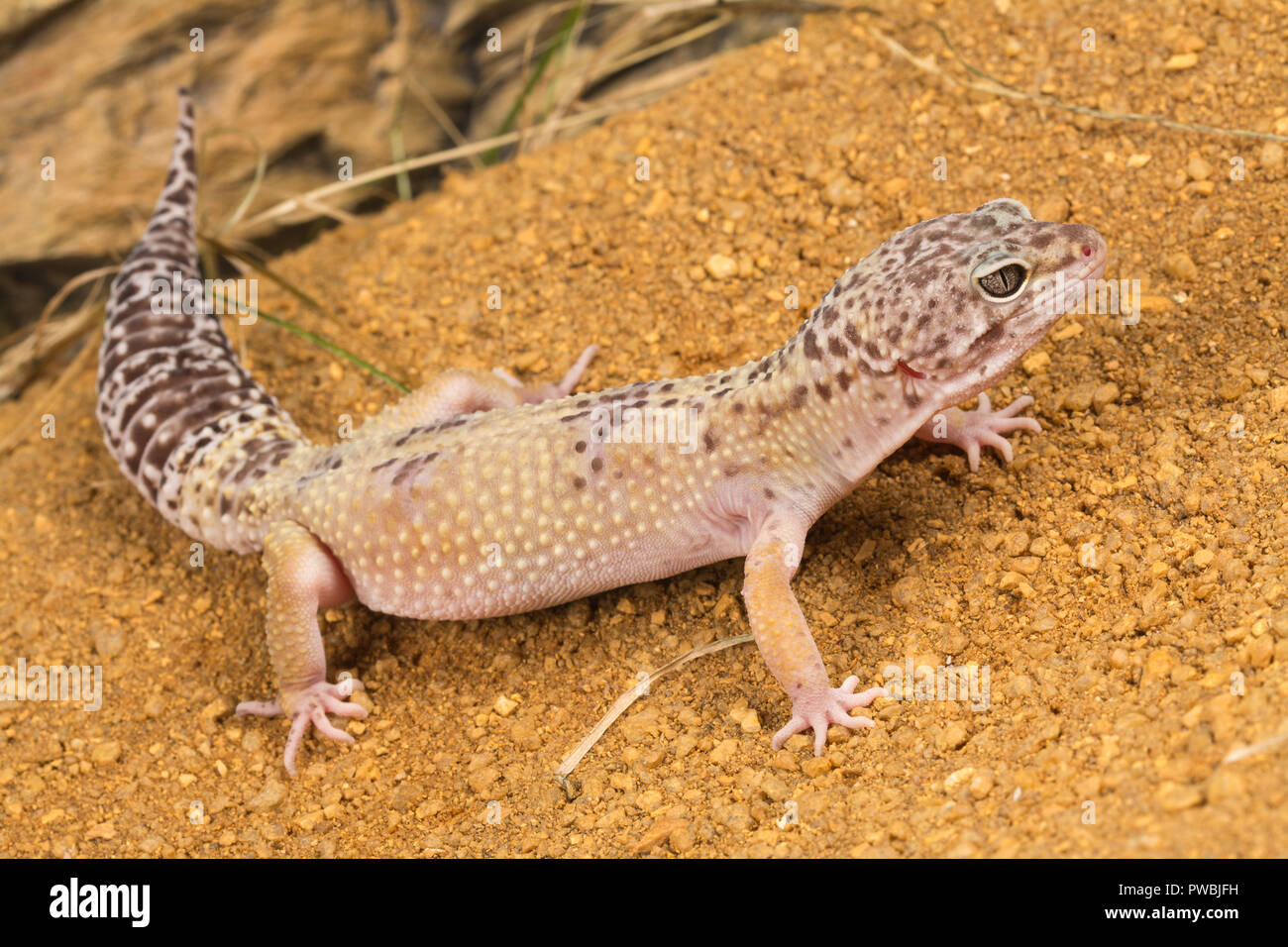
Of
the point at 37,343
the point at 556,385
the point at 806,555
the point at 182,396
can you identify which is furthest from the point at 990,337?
the point at 37,343

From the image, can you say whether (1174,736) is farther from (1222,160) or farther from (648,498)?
(1222,160)

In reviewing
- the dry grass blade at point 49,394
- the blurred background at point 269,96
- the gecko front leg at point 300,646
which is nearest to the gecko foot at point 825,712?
the gecko front leg at point 300,646

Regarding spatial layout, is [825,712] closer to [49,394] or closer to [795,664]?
[795,664]

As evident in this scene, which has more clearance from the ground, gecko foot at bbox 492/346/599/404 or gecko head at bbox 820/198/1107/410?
gecko foot at bbox 492/346/599/404

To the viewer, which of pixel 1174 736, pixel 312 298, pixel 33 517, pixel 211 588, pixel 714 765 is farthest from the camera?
pixel 312 298

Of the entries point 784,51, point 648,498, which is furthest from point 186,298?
point 784,51

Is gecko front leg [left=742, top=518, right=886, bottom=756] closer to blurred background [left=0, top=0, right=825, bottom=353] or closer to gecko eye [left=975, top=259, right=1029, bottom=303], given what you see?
gecko eye [left=975, top=259, right=1029, bottom=303]

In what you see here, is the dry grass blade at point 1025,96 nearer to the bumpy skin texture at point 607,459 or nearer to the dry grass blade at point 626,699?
the bumpy skin texture at point 607,459

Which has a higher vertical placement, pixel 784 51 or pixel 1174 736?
pixel 784 51

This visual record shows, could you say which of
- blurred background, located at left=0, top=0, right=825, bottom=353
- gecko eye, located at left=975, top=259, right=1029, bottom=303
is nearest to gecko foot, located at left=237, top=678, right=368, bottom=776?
blurred background, located at left=0, top=0, right=825, bottom=353
